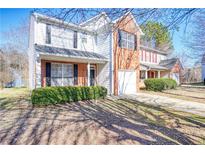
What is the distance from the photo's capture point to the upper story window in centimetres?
1505

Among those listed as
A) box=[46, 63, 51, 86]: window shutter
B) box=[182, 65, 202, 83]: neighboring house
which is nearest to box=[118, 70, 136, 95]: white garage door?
box=[46, 63, 51, 86]: window shutter

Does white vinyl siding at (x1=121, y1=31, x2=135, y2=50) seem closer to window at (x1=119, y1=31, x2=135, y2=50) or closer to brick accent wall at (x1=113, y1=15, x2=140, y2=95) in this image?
window at (x1=119, y1=31, x2=135, y2=50)

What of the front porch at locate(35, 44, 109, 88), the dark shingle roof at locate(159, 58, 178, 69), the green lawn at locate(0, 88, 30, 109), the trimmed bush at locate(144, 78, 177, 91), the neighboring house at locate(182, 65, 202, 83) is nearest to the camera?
the green lawn at locate(0, 88, 30, 109)

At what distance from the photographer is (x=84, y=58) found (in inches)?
523

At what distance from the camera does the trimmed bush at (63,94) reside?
930 cm

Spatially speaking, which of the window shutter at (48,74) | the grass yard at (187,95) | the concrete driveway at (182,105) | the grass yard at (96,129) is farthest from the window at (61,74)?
the grass yard at (187,95)

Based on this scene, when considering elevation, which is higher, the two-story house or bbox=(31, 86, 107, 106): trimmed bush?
the two-story house

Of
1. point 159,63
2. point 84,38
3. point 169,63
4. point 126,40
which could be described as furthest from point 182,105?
point 159,63

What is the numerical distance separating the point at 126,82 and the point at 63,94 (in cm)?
701

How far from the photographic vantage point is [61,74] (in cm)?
1415
